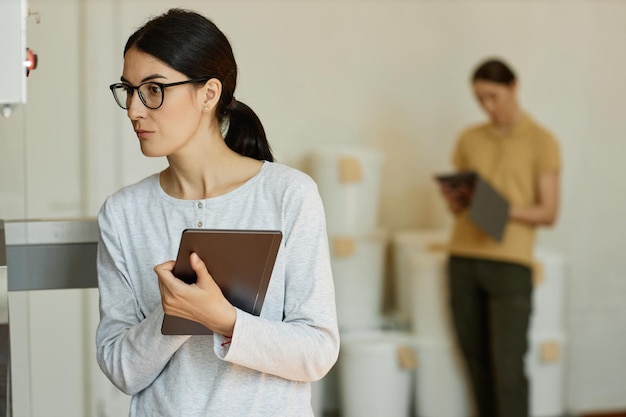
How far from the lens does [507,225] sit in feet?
11.9

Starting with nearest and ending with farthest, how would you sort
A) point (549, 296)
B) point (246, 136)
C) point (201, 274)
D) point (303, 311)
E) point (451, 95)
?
point (201, 274) < point (303, 311) < point (246, 136) < point (549, 296) < point (451, 95)

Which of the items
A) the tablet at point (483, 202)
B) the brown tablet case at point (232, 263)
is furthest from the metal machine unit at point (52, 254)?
the tablet at point (483, 202)

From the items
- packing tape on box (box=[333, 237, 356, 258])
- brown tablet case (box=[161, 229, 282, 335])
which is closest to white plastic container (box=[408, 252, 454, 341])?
packing tape on box (box=[333, 237, 356, 258])

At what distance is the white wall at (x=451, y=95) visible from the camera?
4.12 meters

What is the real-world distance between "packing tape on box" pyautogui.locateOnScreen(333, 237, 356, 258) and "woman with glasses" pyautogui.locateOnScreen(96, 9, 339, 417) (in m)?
2.49

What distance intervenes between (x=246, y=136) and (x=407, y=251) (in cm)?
263

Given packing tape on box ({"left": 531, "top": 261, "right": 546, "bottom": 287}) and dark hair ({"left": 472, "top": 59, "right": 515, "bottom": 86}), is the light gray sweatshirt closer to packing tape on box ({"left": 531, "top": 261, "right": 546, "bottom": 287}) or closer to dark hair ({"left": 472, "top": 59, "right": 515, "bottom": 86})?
dark hair ({"left": 472, "top": 59, "right": 515, "bottom": 86})

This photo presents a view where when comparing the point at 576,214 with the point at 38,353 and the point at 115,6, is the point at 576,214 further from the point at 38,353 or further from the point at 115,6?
the point at 38,353

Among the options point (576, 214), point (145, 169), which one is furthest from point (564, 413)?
point (145, 169)

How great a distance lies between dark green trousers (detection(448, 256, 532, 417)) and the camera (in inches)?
142

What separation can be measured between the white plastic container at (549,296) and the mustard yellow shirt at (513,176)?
0.37 metres

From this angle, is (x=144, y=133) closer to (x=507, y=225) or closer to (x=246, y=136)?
(x=246, y=136)

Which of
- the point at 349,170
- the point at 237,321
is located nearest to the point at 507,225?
the point at 349,170

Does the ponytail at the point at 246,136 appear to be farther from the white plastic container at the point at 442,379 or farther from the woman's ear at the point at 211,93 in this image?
the white plastic container at the point at 442,379
